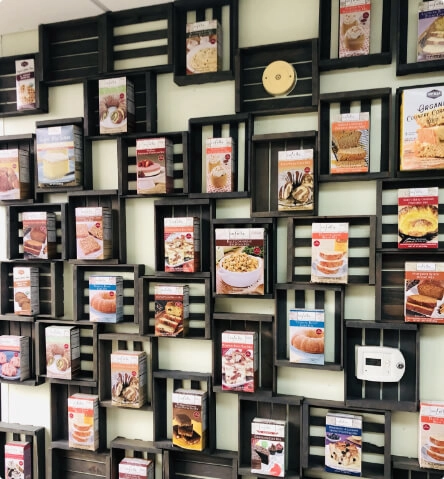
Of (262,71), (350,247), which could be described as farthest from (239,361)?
(262,71)

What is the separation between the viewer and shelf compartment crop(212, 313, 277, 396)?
7.31 ft

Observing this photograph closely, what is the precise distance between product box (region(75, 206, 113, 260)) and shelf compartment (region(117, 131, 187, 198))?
0.53ft

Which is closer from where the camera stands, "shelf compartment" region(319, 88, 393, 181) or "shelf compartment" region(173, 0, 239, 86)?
"shelf compartment" region(319, 88, 393, 181)

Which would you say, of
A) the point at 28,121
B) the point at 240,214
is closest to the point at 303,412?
the point at 240,214

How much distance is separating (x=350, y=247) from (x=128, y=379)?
52.1 inches

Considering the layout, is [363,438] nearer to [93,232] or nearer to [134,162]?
[93,232]

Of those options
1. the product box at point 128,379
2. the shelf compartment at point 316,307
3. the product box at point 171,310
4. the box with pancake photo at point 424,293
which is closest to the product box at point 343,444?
the shelf compartment at point 316,307

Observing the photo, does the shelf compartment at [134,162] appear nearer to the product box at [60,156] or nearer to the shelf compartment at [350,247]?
the product box at [60,156]

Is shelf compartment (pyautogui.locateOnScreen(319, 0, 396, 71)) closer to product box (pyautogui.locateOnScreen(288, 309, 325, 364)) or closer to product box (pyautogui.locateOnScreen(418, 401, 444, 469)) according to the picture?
product box (pyautogui.locateOnScreen(288, 309, 325, 364))

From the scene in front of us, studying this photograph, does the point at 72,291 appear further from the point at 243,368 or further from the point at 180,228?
the point at 243,368

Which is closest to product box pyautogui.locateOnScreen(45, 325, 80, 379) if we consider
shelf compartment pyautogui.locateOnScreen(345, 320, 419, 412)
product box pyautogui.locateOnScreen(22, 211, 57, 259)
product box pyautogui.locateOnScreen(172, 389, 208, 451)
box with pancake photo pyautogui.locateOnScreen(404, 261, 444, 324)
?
product box pyautogui.locateOnScreen(22, 211, 57, 259)

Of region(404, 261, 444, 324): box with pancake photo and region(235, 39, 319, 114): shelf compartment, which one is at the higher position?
region(235, 39, 319, 114): shelf compartment

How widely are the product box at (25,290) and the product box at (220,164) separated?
3.75ft

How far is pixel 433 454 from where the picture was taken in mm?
1987
